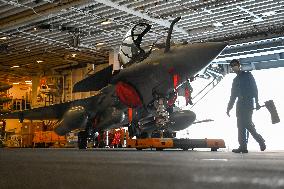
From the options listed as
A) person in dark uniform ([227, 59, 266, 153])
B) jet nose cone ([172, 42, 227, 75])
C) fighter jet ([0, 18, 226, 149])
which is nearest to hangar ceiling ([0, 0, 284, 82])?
fighter jet ([0, 18, 226, 149])

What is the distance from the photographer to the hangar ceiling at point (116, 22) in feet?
40.1

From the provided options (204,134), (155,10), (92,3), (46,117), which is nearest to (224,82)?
(204,134)

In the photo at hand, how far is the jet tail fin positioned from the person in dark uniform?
3021 mm

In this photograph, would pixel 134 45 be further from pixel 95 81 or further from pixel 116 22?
pixel 116 22

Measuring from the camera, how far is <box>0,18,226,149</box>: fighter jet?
266 inches

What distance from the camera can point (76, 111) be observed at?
855 centimetres

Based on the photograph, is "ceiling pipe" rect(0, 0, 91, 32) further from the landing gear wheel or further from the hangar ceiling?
the landing gear wheel

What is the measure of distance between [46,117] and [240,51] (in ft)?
30.9

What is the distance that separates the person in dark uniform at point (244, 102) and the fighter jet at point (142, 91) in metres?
Result: 0.66

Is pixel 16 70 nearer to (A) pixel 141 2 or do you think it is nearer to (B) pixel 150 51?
(A) pixel 141 2

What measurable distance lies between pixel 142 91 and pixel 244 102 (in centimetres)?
199

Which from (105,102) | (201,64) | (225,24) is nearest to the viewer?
(201,64)

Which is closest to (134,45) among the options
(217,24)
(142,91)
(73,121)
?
(142,91)

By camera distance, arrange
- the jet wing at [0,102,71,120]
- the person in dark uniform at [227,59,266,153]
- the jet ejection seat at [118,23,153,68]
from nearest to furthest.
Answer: the person in dark uniform at [227,59,266,153]
the jet ejection seat at [118,23,153,68]
the jet wing at [0,102,71,120]
